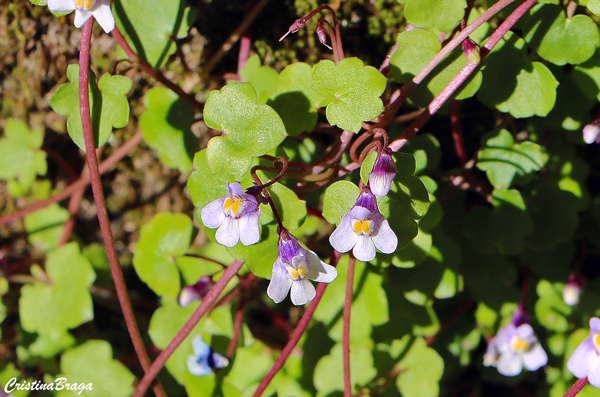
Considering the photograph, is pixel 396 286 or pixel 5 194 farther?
pixel 5 194

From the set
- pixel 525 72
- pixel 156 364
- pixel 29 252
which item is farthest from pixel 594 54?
pixel 29 252

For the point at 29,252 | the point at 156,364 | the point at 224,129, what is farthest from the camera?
the point at 29,252

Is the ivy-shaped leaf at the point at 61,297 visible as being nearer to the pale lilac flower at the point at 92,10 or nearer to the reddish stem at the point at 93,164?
A: the reddish stem at the point at 93,164

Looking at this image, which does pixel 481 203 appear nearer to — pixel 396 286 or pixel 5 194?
pixel 396 286

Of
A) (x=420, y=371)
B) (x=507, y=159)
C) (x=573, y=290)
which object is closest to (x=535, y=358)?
(x=573, y=290)

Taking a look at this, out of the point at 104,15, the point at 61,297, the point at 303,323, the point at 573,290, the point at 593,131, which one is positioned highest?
the point at 104,15

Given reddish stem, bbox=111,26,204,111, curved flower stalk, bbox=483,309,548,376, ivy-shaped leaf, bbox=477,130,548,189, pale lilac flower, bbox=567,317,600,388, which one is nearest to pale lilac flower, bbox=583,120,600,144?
ivy-shaped leaf, bbox=477,130,548,189

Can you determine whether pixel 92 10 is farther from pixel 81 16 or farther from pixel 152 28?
pixel 152 28
